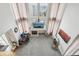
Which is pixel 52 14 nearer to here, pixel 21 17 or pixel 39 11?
pixel 39 11

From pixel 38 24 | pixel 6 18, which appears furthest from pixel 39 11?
pixel 6 18

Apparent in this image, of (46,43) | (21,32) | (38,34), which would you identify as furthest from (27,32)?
(46,43)

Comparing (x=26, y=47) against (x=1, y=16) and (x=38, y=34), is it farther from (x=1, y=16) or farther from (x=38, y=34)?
(x=1, y=16)

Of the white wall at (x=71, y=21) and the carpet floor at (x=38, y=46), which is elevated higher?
the white wall at (x=71, y=21)

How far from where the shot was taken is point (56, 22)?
1659mm

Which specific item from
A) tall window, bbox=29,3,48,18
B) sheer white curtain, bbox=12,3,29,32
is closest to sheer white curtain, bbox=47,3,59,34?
tall window, bbox=29,3,48,18

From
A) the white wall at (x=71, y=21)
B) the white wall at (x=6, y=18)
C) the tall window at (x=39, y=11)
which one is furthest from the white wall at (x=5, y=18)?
the white wall at (x=71, y=21)

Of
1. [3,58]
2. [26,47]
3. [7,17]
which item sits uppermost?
[7,17]

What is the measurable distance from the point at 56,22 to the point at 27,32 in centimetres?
60

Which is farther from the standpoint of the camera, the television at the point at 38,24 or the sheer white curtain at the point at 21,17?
the television at the point at 38,24

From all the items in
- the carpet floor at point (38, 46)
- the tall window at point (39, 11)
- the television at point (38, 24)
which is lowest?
the carpet floor at point (38, 46)

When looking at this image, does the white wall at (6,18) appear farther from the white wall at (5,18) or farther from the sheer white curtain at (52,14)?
the sheer white curtain at (52,14)

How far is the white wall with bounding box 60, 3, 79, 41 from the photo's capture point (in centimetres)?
150

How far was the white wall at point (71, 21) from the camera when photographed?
4.93 ft
